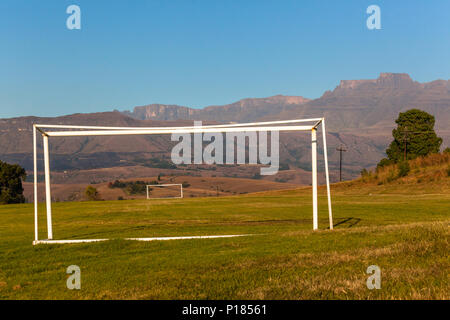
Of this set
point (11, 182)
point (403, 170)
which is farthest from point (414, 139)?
point (11, 182)

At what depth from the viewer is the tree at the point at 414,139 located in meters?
97.5

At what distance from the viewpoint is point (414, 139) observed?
100000 mm

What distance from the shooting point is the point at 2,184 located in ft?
341

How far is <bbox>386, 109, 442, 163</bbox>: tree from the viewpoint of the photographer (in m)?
97.5

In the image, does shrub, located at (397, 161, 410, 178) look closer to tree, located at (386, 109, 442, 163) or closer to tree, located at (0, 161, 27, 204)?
tree, located at (386, 109, 442, 163)

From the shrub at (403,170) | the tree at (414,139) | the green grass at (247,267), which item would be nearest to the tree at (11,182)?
the shrub at (403,170)

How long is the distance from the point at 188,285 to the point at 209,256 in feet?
10.2

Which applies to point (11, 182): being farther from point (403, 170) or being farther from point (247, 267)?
point (247, 267)

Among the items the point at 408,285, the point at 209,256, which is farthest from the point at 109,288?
the point at 408,285

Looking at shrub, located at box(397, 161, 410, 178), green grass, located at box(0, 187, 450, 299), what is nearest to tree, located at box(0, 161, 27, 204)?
shrub, located at box(397, 161, 410, 178)

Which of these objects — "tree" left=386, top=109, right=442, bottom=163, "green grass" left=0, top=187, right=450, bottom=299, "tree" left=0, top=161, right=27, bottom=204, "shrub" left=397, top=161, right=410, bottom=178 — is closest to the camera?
"green grass" left=0, top=187, right=450, bottom=299

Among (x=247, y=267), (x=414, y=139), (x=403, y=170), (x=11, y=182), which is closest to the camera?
(x=247, y=267)
